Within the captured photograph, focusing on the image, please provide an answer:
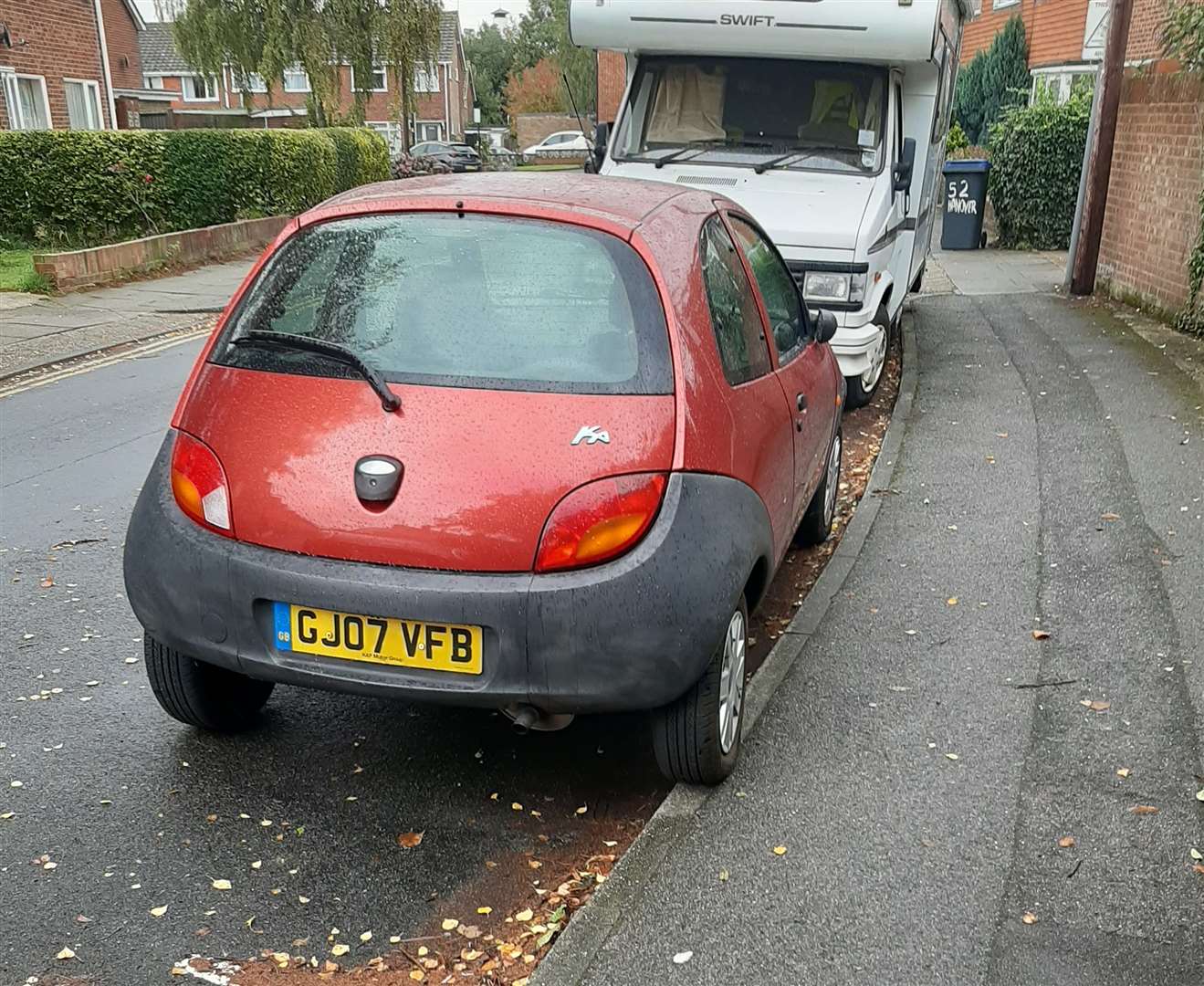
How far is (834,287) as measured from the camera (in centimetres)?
769

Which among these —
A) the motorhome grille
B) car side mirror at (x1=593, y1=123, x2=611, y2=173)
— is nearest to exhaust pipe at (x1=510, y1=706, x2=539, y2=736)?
the motorhome grille

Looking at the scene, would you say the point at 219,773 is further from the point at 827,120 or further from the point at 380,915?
the point at 827,120

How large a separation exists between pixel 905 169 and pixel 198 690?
650 cm

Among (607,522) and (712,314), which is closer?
(607,522)

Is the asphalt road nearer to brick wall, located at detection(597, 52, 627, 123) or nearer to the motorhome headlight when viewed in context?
the motorhome headlight

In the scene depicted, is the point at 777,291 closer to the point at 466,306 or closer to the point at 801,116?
the point at 466,306

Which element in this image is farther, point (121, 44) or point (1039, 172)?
point (121, 44)

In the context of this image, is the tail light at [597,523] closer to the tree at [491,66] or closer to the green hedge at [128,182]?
the green hedge at [128,182]

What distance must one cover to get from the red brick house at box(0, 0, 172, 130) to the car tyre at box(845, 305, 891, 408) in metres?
19.5

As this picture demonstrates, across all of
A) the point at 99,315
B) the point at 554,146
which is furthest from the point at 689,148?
the point at 554,146

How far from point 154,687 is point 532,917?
4.98ft

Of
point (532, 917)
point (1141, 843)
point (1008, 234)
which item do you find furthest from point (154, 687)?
point (1008, 234)

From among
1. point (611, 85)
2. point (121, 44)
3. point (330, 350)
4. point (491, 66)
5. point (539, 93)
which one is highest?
point (491, 66)

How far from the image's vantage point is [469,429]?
129 inches
